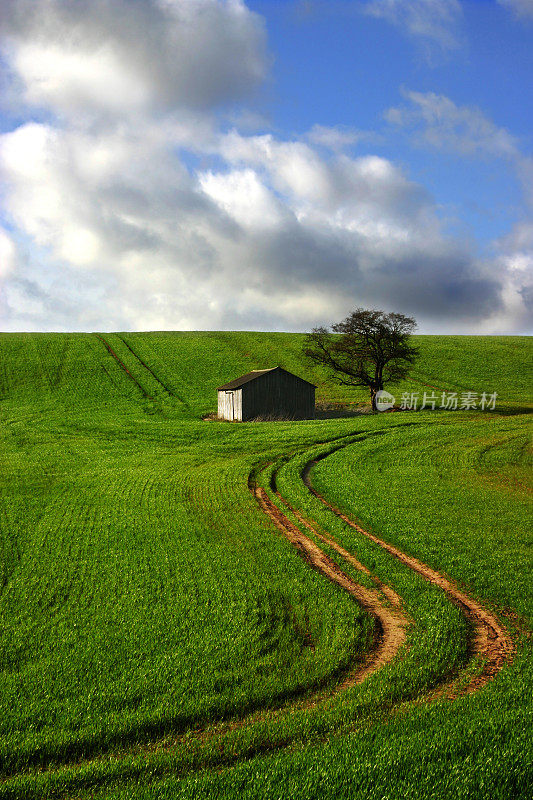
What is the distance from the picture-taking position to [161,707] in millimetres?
9273

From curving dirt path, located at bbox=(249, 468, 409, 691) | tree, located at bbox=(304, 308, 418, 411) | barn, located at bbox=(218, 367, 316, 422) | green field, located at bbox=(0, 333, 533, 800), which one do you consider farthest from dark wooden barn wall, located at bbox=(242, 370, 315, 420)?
curving dirt path, located at bbox=(249, 468, 409, 691)

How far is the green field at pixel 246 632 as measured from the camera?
7.70 meters

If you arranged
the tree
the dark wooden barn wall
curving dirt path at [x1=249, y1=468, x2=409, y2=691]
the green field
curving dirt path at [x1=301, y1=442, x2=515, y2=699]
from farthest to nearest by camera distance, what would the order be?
the tree
the dark wooden barn wall
curving dirt path at [x1=249, y1=468, x2=409, y2=691]
curving dirt path at [x1=301, y1=442, x2=515, y2=699]
the green field

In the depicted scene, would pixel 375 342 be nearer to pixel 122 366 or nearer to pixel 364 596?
pixel 122 366

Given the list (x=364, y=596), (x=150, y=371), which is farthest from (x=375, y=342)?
(x=364, y=596)

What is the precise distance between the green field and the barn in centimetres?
1858

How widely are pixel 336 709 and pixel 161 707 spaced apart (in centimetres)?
298

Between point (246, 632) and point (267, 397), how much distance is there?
143ft

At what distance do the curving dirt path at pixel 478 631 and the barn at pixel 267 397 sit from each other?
3498cm

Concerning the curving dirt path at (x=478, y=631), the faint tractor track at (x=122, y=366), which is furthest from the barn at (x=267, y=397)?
the curving dirt path at (x=478, y=631)

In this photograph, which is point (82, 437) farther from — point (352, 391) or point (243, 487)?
point (352, 391)

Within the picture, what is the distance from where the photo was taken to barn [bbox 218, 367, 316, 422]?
175ft

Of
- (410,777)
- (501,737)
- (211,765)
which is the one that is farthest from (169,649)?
(501,737)

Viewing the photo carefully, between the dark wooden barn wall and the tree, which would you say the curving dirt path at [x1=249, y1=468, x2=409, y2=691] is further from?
the tree
